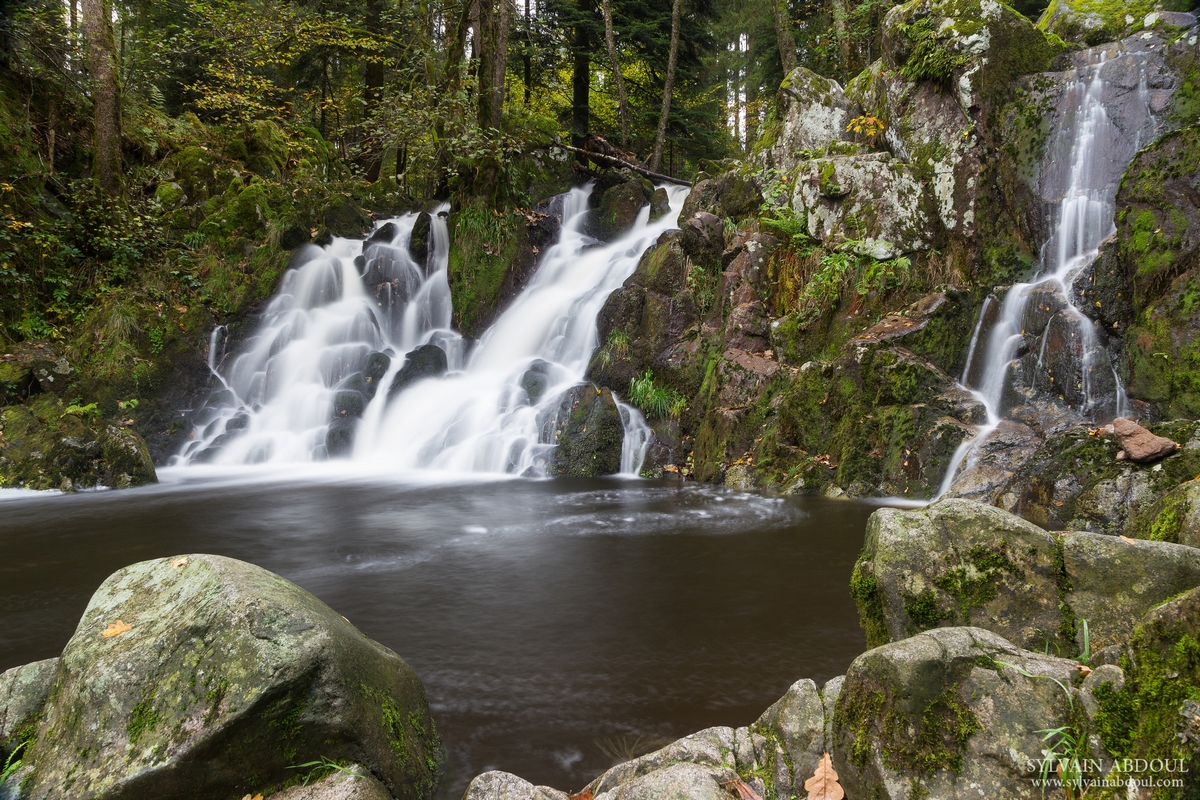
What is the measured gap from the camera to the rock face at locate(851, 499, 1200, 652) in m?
2.67

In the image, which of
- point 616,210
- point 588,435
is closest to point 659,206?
point 616,210

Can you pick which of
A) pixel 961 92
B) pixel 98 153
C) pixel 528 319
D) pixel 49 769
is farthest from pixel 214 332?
pixel 961 92

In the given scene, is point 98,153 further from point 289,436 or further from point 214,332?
point 289,436

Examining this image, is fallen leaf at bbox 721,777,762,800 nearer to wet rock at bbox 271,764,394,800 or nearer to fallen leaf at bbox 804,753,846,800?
fallen leaf at bbox 804,753,846,800

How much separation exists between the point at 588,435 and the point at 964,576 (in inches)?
312

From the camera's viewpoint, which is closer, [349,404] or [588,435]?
[588,435]

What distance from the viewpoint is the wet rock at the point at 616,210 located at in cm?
1591

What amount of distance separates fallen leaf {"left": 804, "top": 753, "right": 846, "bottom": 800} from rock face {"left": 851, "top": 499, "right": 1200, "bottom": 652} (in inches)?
34.6

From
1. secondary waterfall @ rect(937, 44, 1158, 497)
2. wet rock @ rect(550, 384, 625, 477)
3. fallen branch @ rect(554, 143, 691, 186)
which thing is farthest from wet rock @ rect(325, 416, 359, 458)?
fallen branch @ rect(554, 143, 691, 186)

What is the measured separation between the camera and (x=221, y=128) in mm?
17000

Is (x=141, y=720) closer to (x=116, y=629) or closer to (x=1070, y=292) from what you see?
(x=116, y=629)

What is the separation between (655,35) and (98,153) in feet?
49.5

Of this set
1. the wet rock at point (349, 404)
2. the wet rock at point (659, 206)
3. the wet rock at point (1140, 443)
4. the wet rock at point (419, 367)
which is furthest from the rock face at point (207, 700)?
the wet rock at point (659, 206)

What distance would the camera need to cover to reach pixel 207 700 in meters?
2.33
